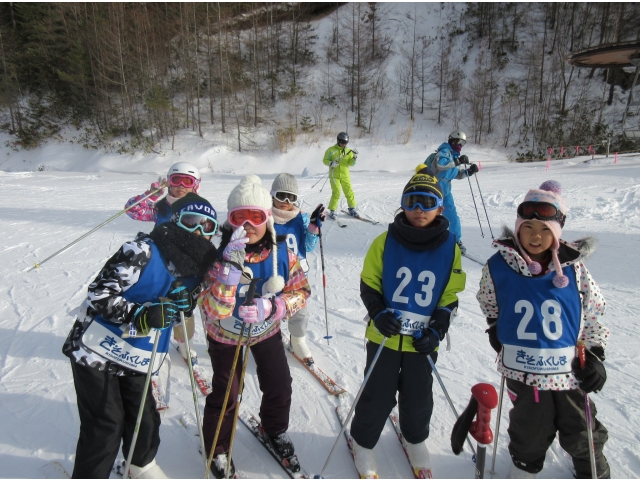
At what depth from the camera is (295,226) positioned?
11.6 feet

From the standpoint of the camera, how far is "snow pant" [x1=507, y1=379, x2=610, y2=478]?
2.06 meters

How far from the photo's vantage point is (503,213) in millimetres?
8445

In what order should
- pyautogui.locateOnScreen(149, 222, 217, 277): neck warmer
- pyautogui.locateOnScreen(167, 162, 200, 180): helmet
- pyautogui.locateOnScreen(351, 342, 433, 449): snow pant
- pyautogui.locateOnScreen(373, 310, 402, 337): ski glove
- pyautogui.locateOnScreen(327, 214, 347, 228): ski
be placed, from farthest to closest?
pyautogui.locateOnScreen(327, 214, 347, 228): ski
pyautogui.locateOnScreen(167, 162, 200, 180): helmet
pyautogui.locateOnScreen(351, 342, 433, 449): snow pant
pyautogui.locateOnScreen(373, 310, 402, 337): ski glove
pyautogui.locateOnScreen(149, 222, 217, 277): neck warmer

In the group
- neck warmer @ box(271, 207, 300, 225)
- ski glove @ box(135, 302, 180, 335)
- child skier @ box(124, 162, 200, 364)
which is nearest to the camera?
ski glove @ box(135, 302, 180, 335)

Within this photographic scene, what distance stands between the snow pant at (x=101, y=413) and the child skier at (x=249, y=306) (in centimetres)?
46

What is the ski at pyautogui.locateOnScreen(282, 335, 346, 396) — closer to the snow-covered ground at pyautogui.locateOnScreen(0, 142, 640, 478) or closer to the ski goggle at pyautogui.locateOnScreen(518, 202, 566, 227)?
the snow-covered ground at pyautogui.locateOnScreen(0, 142, 640, 478)

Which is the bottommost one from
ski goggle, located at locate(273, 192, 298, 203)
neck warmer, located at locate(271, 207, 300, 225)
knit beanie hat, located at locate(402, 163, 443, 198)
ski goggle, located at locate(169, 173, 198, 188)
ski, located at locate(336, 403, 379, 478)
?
ski, located at locate(336, 403, 379, 478)

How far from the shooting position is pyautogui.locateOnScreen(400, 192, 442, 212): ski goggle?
85.1 inches

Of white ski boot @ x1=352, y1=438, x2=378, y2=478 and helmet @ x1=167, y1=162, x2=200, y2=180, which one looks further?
helmet @ x1=167, y1=162, x2=200, y2=180

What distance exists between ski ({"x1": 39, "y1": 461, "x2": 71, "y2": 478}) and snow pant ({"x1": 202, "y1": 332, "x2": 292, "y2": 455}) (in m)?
0.93

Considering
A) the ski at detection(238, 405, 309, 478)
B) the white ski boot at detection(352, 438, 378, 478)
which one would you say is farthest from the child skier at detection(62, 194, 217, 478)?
the white ski boot at detection(352, 438, 378, 478)

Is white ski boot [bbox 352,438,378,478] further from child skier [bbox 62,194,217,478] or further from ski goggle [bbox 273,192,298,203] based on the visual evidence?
ski goggle [bbox 273,192,298,203]

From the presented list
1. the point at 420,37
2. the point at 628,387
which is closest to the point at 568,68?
the point at 420,37

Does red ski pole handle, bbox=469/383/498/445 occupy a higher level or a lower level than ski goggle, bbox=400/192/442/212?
lower
